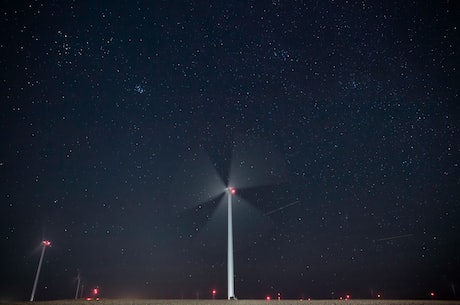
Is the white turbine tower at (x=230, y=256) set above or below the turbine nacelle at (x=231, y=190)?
below

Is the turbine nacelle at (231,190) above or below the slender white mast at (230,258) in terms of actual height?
above

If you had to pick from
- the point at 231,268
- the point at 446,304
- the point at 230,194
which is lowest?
the point at 446,304

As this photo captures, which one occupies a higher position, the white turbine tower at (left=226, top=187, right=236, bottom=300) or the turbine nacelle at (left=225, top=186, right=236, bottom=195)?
the turbine nacelle at (left=225, top=186, right=236, bottom=195)

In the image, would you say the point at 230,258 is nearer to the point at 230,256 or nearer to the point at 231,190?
the point at 230,256

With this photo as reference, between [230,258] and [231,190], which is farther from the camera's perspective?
[231,190]

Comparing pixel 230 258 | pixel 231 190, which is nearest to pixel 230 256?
pixel 230 258

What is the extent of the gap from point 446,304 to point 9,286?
141 metres

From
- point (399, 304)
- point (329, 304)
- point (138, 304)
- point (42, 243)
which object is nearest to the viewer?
point (138, 304)

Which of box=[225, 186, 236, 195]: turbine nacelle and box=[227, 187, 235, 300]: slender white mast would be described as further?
box=[225, 186, 236, 195]: turbine nacelle

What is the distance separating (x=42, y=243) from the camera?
6181cm

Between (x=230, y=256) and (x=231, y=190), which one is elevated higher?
(x=231, y=190)

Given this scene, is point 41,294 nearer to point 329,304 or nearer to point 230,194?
point 230,194

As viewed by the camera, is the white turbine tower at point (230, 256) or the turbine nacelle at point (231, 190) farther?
the turbine nacelle at point (231, 190)

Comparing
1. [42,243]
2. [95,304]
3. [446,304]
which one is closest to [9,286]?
[42,243]
